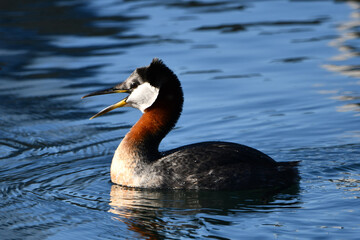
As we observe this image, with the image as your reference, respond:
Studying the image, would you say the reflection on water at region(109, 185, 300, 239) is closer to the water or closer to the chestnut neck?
the water

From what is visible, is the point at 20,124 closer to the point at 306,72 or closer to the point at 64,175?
the point at 64,175

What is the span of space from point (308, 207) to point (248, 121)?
13.3 ft

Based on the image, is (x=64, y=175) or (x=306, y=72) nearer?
(x=64, y=175)

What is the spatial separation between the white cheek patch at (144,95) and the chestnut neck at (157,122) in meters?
0.07

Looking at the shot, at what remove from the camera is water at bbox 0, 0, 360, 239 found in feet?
27.3

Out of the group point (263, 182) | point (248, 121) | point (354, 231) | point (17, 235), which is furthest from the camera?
point (248, 121)

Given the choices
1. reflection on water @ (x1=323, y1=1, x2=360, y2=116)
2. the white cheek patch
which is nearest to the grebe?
the white cheek patch

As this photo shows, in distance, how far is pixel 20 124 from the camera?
12789 mm

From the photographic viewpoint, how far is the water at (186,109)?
27.3ft

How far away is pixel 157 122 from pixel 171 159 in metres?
0.68

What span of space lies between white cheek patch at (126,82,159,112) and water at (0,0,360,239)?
1.11 m

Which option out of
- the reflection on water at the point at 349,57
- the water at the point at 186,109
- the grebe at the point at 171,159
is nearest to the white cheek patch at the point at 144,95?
the grebe at the point at 171,159

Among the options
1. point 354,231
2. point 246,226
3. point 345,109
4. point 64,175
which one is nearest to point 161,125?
point 64,175

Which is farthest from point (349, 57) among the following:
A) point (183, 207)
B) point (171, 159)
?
point (183, 207)
